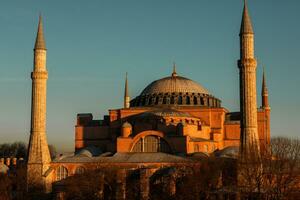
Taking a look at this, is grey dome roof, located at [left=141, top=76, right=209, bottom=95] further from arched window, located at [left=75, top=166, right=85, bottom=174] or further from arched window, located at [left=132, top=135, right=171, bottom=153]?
arched window, located at [left=75, top=166, right=85, bottom=174]

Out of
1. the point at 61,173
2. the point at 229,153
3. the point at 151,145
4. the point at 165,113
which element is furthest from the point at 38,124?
the point at 229,153

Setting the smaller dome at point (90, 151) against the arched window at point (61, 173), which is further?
the smaller dome at point (90, 151)

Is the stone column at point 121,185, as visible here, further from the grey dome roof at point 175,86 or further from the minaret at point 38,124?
the grey dome roof at point 175,86

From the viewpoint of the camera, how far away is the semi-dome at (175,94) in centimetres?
5741

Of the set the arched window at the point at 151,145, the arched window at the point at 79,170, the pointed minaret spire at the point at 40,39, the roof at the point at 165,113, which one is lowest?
the arched window at the point at 79,170

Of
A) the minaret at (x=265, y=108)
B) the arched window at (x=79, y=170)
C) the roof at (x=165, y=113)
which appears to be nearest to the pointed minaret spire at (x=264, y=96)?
the minaret at (x=265, y=108)

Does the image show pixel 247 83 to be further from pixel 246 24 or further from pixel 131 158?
pixel 131 158

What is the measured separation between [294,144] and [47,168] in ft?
58.5

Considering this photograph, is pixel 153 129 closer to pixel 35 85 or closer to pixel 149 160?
pixel 149 160

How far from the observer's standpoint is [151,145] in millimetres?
50344

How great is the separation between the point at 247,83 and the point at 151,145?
10731 mm

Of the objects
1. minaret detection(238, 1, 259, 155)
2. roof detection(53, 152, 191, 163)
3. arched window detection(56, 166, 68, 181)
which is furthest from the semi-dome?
minaret detection(238, 1, 259, 155)

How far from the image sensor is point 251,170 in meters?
38.8

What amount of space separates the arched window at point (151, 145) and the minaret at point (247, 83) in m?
9.31
